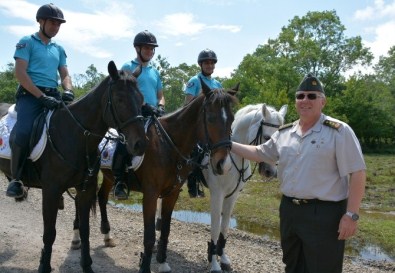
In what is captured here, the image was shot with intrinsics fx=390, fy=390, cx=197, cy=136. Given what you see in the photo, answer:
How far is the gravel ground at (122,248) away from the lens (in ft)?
20.7

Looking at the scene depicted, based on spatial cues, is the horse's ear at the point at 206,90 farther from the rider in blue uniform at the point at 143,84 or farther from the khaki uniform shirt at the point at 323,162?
the khaki uniform shirt at the point at 323,162

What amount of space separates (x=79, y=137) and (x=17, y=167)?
3.35 feet

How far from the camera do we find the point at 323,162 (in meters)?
3.57

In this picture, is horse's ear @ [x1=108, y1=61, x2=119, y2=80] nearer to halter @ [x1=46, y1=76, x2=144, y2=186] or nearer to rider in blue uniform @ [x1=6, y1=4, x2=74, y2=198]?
halter @ [x1=46, y1=76, x2=144, y2=186]

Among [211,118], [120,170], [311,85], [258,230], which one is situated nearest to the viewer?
[311,85]

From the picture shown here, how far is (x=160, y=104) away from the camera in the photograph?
678cm

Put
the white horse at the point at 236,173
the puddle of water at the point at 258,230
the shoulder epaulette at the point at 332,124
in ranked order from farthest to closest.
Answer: the puddle of water at the point at 258,230, the white horse at the point at 236,173, the shoulder epaulette at the point at 332,124

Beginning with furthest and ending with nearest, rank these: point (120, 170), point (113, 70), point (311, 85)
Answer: point (120, 170)
point (113, 70)
point (311, 85)

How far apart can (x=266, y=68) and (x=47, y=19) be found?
145 ft

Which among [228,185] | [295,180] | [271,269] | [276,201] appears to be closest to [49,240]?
[228,185]

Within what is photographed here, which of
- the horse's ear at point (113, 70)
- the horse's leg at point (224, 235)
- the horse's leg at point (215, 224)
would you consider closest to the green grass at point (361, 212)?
the horse's leg at point (224, 235)

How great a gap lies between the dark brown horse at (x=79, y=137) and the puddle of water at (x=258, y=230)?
21.2 ft

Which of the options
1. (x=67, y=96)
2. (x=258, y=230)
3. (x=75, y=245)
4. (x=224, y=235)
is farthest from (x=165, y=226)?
(x=258, y=230)

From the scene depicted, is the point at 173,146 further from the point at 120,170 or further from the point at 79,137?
the point at 79,137
